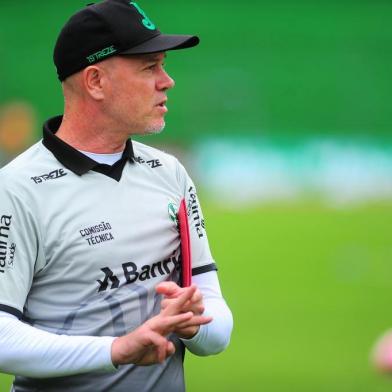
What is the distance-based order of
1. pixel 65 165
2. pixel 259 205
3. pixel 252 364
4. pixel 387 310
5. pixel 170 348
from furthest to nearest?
1. pixel 259 205
2. pixel 387 310
3. pixel 252 364
4. pixel 65 165
5. pixel 170 348

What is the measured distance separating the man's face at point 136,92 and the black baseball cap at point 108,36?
0.17ft

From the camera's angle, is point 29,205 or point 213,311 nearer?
point 29,205

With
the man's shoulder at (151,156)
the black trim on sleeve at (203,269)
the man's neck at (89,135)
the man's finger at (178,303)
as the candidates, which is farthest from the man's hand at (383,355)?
the man's finger at (178,303)

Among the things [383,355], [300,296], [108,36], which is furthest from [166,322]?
[300,296]

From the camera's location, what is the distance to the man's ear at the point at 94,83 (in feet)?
11.7

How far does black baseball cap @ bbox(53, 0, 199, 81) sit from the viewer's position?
3.50 meters

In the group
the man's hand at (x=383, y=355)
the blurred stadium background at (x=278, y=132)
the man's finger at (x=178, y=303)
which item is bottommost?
the blurred stadium background at (x=278, y=132)

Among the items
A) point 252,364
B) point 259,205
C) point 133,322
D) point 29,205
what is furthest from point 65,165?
point 259,205

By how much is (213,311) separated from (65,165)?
2.22 feet

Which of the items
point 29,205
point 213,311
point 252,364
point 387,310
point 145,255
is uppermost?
point 29,205

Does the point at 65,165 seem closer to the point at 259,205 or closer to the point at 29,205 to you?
the point at 29,205

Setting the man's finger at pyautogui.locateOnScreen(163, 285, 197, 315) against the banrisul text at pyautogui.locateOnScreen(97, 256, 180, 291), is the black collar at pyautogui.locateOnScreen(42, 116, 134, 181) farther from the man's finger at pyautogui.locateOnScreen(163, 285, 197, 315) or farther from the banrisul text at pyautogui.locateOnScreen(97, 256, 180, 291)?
the man's finger at pyautogui.locateOnScreen(163, 285, 197, 315)

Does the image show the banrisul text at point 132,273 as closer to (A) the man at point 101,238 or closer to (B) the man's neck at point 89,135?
(A) the man at point 101,238

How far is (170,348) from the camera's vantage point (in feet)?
10.7
